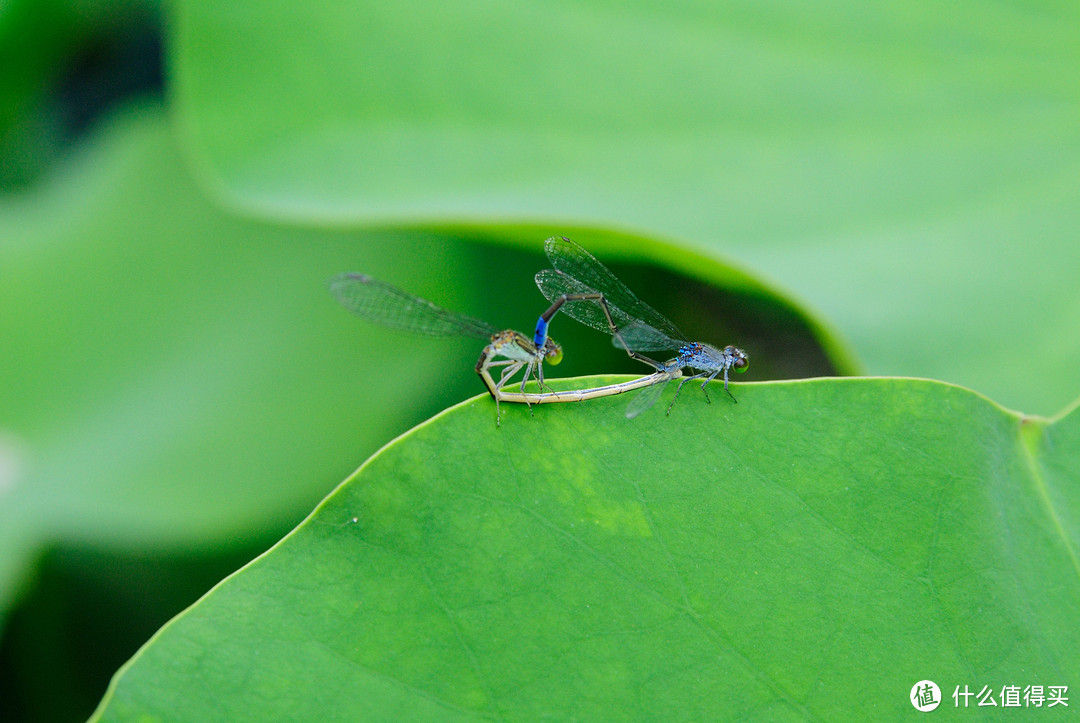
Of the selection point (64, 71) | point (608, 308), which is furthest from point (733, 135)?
point (64, 71)

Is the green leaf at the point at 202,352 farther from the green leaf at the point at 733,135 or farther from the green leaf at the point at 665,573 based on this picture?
the green leaf at the point at 665,573

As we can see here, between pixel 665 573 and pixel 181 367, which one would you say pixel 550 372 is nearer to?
pixel 181 367

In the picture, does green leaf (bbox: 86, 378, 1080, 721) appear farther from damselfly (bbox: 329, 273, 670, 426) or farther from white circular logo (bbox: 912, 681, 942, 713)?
damselfly (bbox: 329, 273, 670, 426)

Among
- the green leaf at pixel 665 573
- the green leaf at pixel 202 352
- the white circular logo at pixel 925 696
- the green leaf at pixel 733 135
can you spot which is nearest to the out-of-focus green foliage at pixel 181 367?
the green leaf at pixel 202 352

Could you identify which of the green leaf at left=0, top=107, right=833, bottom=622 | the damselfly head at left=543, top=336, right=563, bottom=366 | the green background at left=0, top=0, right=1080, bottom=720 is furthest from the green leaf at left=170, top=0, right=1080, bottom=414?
the damselfly head at left=543, top=336, right=563, bottom=366

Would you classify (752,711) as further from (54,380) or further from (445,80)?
(54,380)

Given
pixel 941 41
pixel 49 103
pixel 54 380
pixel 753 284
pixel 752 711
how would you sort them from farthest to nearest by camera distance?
pixel 49 103 → pixel 54 380 → pixel 941 41 → pixel 753 284 → pixel 752 711

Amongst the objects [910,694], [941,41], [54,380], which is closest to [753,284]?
[910,694]
